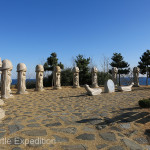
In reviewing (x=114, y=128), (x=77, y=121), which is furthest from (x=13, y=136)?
(x=114, y=128)

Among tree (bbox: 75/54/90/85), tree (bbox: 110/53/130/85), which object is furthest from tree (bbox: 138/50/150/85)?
tree (bbox: 75/54/90/85)

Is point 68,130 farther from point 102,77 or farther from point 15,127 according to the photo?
point 102,77

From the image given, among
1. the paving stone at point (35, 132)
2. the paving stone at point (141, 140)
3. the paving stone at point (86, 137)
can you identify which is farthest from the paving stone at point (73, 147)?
the paving stone at point (141, 140)

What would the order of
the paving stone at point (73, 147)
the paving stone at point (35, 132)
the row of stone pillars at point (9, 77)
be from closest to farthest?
the paving stone at point (73, 147) < the paving stone at point (35, 132) < the row of stone pillars at point (9, 77)

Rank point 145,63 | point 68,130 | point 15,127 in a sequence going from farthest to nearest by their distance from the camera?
point 145,63 → point 15,127 → point 68,130

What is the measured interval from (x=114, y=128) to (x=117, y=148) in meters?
0.97

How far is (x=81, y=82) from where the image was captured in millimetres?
22234

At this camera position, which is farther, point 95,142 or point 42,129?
point 42,129

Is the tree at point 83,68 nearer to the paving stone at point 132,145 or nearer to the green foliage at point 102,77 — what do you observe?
the green foliage at point 102,77

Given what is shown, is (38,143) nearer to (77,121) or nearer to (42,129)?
(42,129)

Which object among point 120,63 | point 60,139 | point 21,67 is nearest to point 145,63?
point 120,63

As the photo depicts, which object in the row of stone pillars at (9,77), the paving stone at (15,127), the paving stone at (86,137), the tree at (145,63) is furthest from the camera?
the tree at (145,63)

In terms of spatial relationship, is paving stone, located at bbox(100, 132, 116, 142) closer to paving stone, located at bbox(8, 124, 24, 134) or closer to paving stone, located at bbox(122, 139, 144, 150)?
paving stone, located at bbox(122, 139, 144, 150)

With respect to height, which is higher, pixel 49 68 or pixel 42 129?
pixel 49 68
